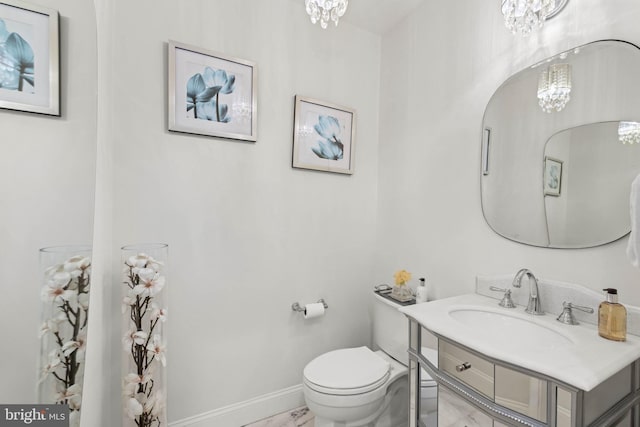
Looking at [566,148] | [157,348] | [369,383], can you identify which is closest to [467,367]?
[369,383]

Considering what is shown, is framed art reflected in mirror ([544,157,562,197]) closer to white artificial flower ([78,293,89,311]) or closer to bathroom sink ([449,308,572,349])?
bathroom sink ([449,308,572,349])

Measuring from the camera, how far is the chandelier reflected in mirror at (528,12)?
113 centimetres

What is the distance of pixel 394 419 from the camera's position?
5.33 ft

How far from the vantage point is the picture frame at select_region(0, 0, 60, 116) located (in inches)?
18.2

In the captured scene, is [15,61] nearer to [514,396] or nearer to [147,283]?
[147,283]

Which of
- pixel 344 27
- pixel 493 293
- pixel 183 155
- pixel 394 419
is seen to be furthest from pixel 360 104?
pixel 394 419

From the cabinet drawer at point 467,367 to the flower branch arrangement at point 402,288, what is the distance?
66 cm

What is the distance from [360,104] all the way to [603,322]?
1.75m

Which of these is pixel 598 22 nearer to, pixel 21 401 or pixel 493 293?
pixel 493 293

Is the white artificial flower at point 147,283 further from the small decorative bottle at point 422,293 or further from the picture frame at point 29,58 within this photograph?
the small decorative bottle at point 422,293

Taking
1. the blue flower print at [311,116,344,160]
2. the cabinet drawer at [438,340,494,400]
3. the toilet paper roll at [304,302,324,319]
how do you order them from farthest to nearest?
1. the blue flower print at [311,116,344,160]
2. the toilet paper roll at [304,302,324,319]
3. the cabinet drawer at [438,340,494,400]

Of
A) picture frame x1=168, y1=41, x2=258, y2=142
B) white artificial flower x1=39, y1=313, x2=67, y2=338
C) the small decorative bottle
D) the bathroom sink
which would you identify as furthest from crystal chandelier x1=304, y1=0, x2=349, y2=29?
the small decorative bottle

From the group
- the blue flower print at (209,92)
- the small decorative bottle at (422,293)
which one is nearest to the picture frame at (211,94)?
the blue flower print at (209,92)

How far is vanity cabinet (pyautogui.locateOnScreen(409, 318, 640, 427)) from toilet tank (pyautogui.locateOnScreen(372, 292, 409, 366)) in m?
0.48
